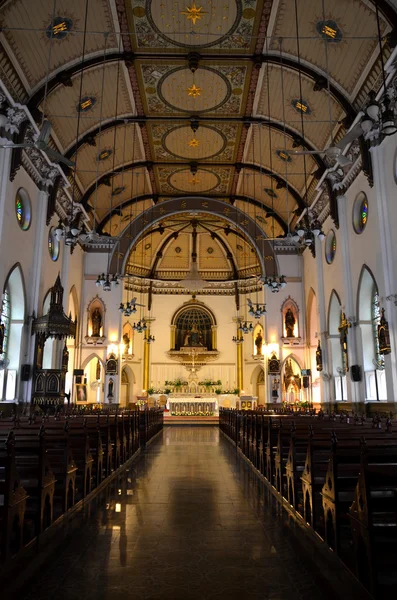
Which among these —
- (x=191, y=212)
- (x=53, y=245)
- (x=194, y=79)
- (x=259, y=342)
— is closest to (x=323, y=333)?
(x=259, y=342)

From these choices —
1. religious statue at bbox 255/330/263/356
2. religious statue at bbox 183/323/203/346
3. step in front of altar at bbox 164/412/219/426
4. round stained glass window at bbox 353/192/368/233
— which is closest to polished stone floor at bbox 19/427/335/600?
round stained glass window at bbox 353/192/368/233

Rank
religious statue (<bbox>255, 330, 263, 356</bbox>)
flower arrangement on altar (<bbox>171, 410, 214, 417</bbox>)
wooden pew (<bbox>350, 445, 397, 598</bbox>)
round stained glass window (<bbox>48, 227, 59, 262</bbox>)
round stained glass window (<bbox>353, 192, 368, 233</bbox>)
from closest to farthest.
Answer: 1. wooden pew (<bbox>350, 445, 397, 598</bbox>)
2. round stained glass window (<bbox>353, 192, 368, 233</bbox>)
3. round stained glass window (<bbox>48, 227, 59, 262</bbox>)
4. flower arrangement on altar (<bbox>171, 410, 214, 417</bbox>)
5. religious statue (<bbox>255, 330, 263, 356</bbox>)

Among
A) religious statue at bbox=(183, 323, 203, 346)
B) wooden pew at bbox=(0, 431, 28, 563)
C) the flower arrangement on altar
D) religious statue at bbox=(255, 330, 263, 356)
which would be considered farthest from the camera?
religious statue at bbox=(183, 323, 203, 346)

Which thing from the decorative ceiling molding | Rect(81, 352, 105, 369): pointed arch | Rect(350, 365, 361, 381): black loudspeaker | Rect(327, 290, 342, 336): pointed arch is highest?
the decorative ceiling molding

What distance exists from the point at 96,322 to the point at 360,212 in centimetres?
1507

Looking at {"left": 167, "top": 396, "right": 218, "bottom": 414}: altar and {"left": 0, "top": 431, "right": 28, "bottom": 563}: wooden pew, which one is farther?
{"left": 167, "top": 396, "right": 218, "bottom": 414}: altar

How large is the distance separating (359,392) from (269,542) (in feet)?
40.3

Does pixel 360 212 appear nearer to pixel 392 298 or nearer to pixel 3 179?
pixel 392 298

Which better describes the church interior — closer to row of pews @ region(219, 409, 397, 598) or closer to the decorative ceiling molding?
row of pews @ region(219, 409, 397, 598)

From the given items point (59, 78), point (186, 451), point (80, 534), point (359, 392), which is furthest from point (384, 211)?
point (80, 534)

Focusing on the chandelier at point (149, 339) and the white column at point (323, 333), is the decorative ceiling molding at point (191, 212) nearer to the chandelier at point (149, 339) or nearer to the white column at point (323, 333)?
the white column at point (323, 333)

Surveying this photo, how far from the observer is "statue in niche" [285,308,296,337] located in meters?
25.3

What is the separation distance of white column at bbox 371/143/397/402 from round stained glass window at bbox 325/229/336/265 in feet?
19.1

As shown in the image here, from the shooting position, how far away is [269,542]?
4.54 metres
